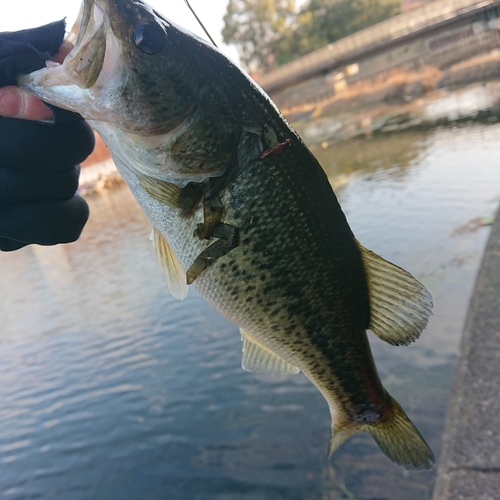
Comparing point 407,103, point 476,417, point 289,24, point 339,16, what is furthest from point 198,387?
point 289,24

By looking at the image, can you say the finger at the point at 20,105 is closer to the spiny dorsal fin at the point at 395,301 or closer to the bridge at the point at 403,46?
the spiny dorsal fin at the point at 395,301

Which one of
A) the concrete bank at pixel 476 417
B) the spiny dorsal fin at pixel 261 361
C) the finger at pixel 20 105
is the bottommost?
the concrete bank at pixel 476 417

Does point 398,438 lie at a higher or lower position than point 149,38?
lower

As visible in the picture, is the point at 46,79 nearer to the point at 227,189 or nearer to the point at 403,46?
the point at 227,189

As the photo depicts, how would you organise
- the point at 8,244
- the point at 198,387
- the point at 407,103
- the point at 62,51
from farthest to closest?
the point at 407,103
the point at 198,387
the point at 8,244
the point at 62,51

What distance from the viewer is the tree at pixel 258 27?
62938 mm

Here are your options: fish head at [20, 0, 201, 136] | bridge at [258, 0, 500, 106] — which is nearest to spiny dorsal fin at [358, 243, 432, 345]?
fish head at [20, 0, 201, 136]

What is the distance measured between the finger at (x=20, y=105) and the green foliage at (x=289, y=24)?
58.1 metres

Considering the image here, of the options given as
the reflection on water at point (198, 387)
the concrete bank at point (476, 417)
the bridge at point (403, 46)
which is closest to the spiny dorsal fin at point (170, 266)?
the concrete bank at point (476, 417)

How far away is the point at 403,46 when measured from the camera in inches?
1529

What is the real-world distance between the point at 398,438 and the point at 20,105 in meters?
2.16

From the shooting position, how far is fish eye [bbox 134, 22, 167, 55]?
1.56m

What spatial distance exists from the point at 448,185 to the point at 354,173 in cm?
584

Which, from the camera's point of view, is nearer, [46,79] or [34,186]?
[46,79]
